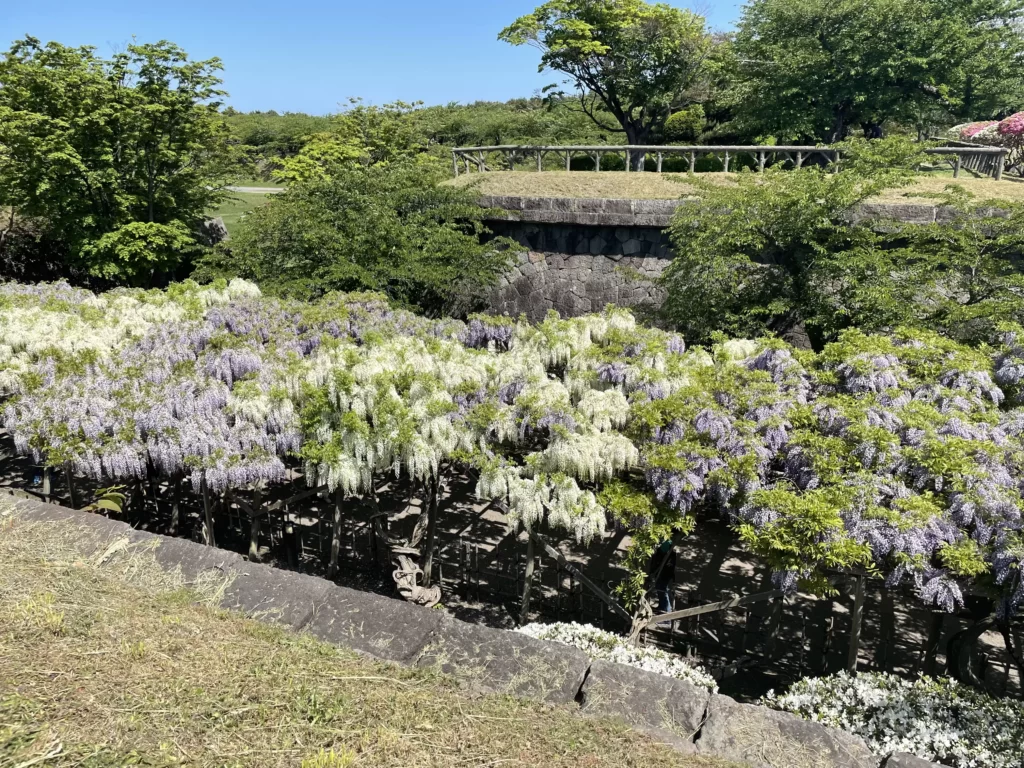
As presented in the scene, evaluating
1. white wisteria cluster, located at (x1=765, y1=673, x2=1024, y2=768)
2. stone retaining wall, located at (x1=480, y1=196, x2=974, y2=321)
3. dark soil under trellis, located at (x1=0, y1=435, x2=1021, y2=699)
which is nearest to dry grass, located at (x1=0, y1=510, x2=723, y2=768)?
white wisteria cluster, located at (x1=765, y1=673, x2=1024, y2=768)

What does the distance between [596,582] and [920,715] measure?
467 centimetres

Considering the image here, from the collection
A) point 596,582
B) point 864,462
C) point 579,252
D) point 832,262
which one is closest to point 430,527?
point 596,582

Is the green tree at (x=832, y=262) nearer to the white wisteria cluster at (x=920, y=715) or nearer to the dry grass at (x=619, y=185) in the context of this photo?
the dry grass at (x=619, y=185)

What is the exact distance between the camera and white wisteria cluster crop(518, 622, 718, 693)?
22.7ft

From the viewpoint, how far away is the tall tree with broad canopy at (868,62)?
25688mm

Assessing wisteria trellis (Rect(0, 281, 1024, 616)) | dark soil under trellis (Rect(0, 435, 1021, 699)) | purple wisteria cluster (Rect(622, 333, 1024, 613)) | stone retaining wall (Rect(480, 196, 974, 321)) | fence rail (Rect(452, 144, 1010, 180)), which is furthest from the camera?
stone retaining wall (Rect(480, 196, 974, 321))

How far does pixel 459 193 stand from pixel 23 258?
16.8 m

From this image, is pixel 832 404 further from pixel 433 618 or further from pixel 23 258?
pixel 23 258

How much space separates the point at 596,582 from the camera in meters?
10.0

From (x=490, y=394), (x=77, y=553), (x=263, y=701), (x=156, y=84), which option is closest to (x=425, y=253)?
(x=490, y=394)

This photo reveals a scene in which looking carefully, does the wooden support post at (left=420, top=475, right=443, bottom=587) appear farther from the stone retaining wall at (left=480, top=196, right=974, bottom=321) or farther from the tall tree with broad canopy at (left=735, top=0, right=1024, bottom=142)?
the tall tree with broad canopy at (left=735, top=0, right=1024, bottom=142)

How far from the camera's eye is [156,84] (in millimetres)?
21016

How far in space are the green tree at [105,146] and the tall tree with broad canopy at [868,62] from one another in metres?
20.2

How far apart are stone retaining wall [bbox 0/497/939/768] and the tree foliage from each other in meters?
28.3
